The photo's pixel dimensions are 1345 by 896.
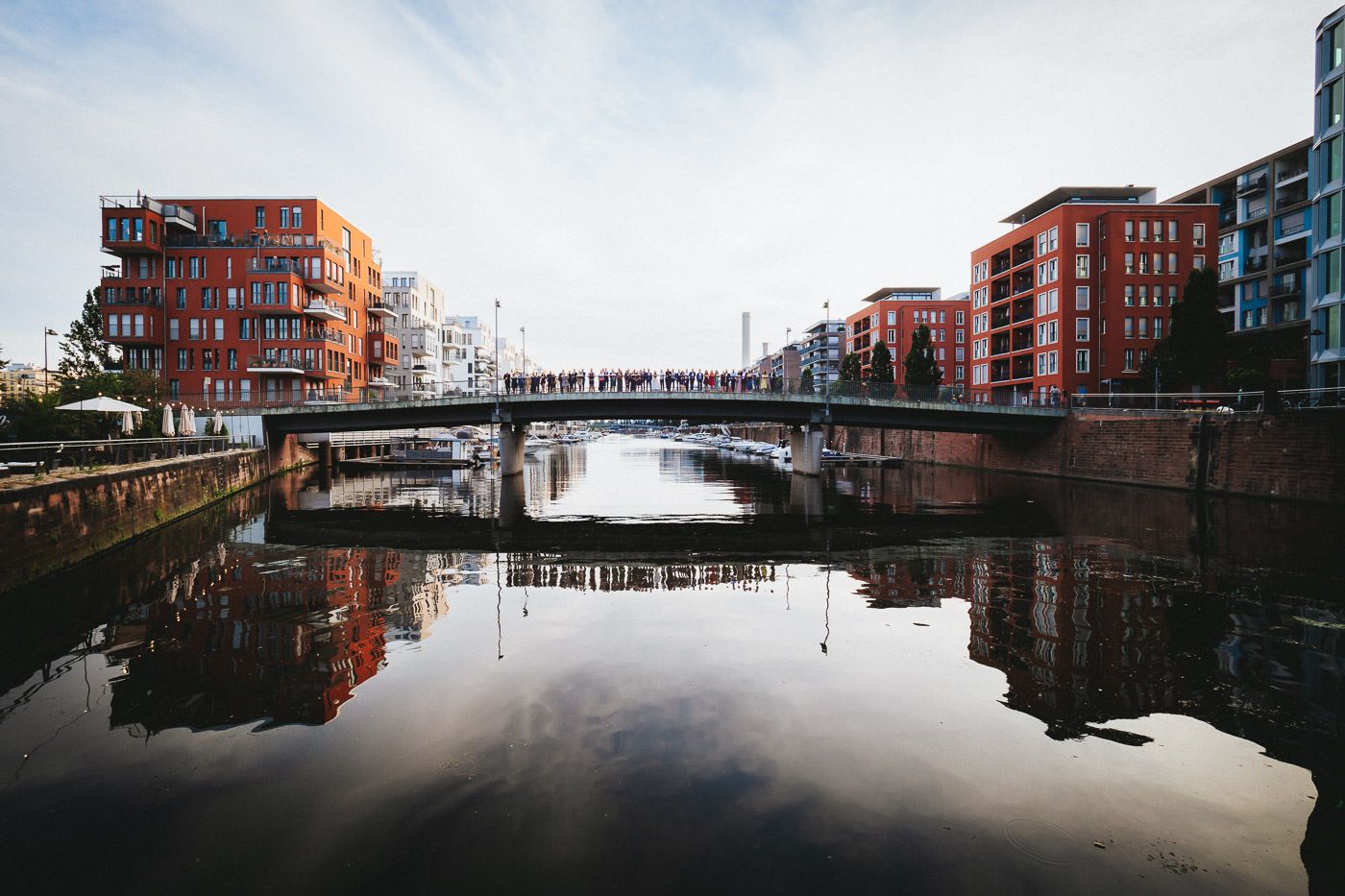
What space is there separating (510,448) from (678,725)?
169 ft

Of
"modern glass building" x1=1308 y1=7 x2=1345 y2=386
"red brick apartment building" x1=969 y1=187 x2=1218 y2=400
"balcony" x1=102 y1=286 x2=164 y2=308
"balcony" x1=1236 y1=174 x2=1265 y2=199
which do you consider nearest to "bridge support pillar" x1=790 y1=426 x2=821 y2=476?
"red brick apartment building" x1=969 y1=187 x2=1218 y2=400

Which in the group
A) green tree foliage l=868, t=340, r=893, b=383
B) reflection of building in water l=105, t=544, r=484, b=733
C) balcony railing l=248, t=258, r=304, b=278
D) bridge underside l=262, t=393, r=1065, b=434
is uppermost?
balcony railing l=248, t=258, r=304, b=278

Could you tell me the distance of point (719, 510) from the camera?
133ft

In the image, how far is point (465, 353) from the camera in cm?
17450

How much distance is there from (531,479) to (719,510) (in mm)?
27706

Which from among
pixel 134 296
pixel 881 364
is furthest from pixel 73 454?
pixel 881 364

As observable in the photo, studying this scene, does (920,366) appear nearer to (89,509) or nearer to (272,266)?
(272,266)

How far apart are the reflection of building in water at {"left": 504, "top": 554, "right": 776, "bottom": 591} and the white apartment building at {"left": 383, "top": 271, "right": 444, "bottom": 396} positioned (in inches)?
3635

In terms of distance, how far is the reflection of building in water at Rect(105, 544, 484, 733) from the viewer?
1184 centimetres

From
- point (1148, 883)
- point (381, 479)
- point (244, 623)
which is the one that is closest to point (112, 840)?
point (244, 623)

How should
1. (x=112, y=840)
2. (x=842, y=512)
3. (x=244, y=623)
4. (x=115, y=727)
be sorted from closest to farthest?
(x=112, y=840)
(x=115, y=727)
(x=244, y=623)
(x=842, y=512)

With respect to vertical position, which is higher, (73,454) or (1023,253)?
(1023,253)

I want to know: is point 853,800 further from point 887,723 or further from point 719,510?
point 719,510

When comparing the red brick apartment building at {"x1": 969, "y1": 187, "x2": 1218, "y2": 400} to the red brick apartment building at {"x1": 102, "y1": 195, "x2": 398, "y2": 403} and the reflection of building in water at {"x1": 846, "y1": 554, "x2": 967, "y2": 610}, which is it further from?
the red brick apartment building at {"x1": 102, "y1": 195, "x2": 398, "y2": 403}
